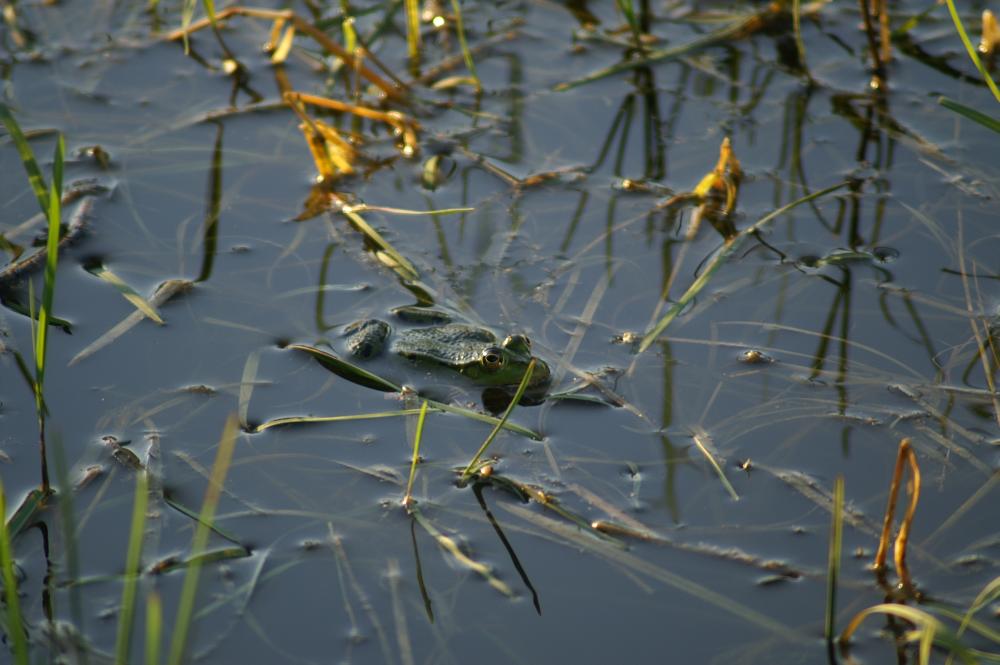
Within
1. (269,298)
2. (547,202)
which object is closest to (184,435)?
(269,298)

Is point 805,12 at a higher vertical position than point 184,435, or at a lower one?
higher

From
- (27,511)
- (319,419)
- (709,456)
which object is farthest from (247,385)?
(709,456)

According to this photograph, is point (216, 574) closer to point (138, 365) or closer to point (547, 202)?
point (138, 365)

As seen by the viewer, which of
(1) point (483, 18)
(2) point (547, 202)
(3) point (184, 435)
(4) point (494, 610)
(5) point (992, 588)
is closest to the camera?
(5) point (992, 588)

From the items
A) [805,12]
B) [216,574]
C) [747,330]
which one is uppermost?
[805,12]

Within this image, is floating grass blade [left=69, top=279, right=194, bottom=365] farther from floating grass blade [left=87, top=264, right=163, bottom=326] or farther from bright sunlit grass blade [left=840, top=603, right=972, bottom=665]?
bright sunlit grass blade [left=840, top=603, right=972, bottom=665]

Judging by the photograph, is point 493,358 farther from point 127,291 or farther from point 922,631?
point 922,631

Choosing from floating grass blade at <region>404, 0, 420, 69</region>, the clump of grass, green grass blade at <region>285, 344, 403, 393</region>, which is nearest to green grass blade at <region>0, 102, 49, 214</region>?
the clump of grass

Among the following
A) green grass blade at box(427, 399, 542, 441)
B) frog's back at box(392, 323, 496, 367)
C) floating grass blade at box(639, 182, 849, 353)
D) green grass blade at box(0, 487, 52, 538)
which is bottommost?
green grass blade at box(0, 487, 52, 538)
